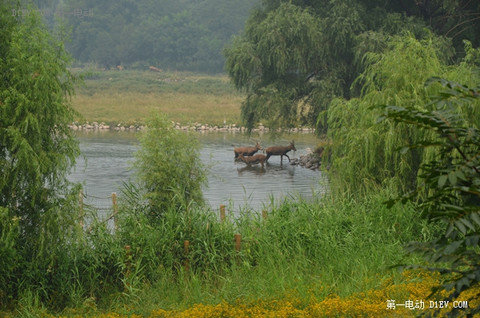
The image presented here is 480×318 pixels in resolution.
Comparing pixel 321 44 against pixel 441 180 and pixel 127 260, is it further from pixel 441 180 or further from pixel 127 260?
pixel 441 180

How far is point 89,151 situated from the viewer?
30312mm

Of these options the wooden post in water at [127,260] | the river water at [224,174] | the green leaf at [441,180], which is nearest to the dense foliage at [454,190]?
the green leaf at [441,180]

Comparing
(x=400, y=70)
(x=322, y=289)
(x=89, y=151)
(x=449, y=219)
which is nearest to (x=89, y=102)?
(x=89, y=151)

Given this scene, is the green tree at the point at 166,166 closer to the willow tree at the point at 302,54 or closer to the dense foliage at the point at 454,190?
the dense foliage at the point at 454,190

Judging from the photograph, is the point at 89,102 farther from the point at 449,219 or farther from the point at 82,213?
the point at 449,219

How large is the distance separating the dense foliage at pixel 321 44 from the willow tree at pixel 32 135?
16.0 meters

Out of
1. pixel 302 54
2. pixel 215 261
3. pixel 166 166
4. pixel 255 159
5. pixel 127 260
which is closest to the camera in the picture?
pixel 127 260

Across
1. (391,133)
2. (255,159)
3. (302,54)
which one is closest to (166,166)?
(391,133)

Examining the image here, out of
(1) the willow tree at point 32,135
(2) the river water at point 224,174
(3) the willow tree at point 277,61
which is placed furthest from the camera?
(3) the willow tree at point 277,61

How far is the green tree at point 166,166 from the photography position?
11.0m

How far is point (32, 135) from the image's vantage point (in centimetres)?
872

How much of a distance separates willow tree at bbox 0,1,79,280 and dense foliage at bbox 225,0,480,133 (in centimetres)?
1597

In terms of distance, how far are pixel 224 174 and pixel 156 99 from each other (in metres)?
32.8

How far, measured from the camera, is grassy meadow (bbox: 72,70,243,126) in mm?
47656
